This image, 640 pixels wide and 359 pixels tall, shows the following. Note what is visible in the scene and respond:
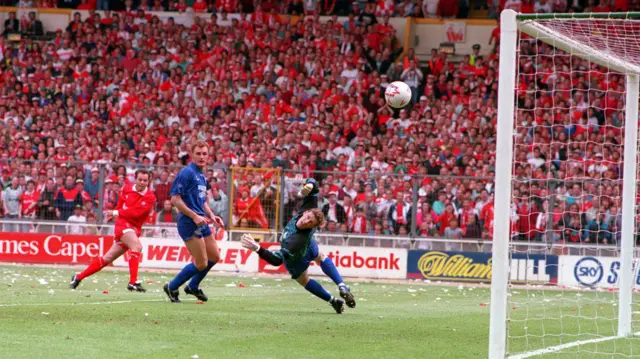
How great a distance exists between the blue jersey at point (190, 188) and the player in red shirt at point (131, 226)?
1.64 m

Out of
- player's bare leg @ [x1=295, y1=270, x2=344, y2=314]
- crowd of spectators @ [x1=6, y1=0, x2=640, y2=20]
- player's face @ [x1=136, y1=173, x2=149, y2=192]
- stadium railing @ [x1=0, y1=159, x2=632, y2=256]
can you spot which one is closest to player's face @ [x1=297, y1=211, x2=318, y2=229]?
player's bare leg @ [x1=295, y1=270, x2=344, y2=314]

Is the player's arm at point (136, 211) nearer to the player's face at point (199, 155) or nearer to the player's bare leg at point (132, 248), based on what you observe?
the player's bare leg at point (132, 248)

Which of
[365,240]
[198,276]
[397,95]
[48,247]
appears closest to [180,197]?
[198,276]

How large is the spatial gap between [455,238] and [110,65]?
12963mm

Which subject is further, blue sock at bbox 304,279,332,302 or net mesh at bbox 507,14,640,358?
net mesh at bbox 507,14,640,358

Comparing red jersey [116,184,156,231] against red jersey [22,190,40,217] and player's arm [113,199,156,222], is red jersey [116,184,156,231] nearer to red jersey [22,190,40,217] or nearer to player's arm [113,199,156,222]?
player's arm [113,199,156,222]

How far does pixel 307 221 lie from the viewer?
468 inches

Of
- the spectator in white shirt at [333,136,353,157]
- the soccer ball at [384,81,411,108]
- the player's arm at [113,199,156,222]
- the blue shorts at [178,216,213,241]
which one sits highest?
the soccer ball at [384,81,411,108]

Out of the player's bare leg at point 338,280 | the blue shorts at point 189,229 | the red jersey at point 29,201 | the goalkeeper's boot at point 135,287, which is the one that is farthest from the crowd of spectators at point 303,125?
the goalkeeper's boot at point 135,287

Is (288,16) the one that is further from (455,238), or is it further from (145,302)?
(145,302)

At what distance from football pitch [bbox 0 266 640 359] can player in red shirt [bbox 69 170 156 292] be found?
15.3 inches

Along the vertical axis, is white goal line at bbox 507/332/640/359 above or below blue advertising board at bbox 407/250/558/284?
above

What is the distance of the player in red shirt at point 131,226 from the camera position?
14.2 meters

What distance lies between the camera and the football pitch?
8812mm
